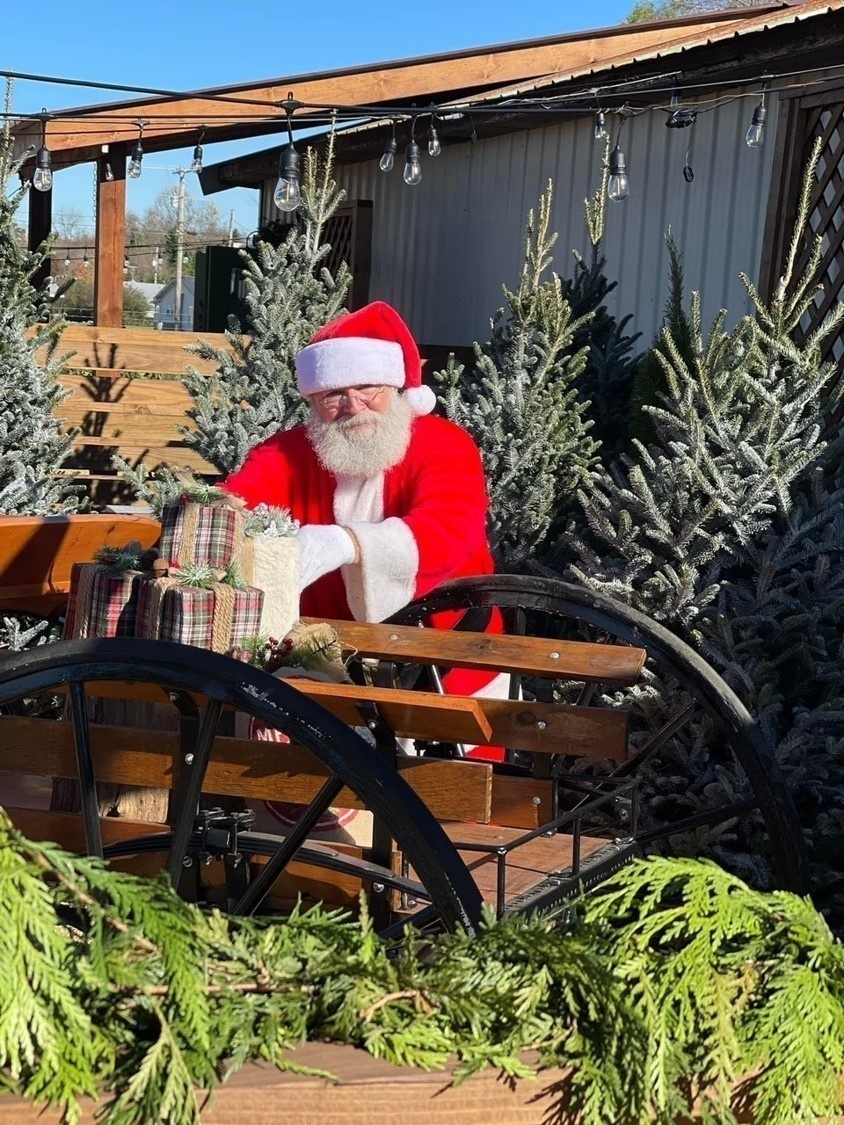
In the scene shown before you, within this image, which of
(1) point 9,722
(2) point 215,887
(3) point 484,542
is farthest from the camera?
(3) point 484,542

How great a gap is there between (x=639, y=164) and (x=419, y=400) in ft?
16.1

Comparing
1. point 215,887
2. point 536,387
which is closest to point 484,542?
point 215,887

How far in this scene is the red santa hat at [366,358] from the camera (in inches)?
155

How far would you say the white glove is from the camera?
3.21 m

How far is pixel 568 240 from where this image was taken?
9070 millimetres

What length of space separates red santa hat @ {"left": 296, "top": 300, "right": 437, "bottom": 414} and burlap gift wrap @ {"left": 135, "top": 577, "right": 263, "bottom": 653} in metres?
1.57

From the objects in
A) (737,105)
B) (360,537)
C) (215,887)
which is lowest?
(215,887)

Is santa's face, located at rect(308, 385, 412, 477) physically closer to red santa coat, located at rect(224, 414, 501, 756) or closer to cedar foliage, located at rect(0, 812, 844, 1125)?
red santa coat, located at rect(224, 414, 501, 756)

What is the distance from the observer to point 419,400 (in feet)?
13.2

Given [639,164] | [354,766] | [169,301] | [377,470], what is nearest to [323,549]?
[377,470]

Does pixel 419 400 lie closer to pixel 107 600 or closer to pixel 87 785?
pixel 107 600

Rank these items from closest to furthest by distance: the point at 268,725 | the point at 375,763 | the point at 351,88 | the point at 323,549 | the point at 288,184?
the point at 375,763 < the point at 268,725 < the point at 323,549 < the point at 288,184 < the point at 351,88

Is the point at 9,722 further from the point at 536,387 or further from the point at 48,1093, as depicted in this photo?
the point at 536,387

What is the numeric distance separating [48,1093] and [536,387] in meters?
5.11
